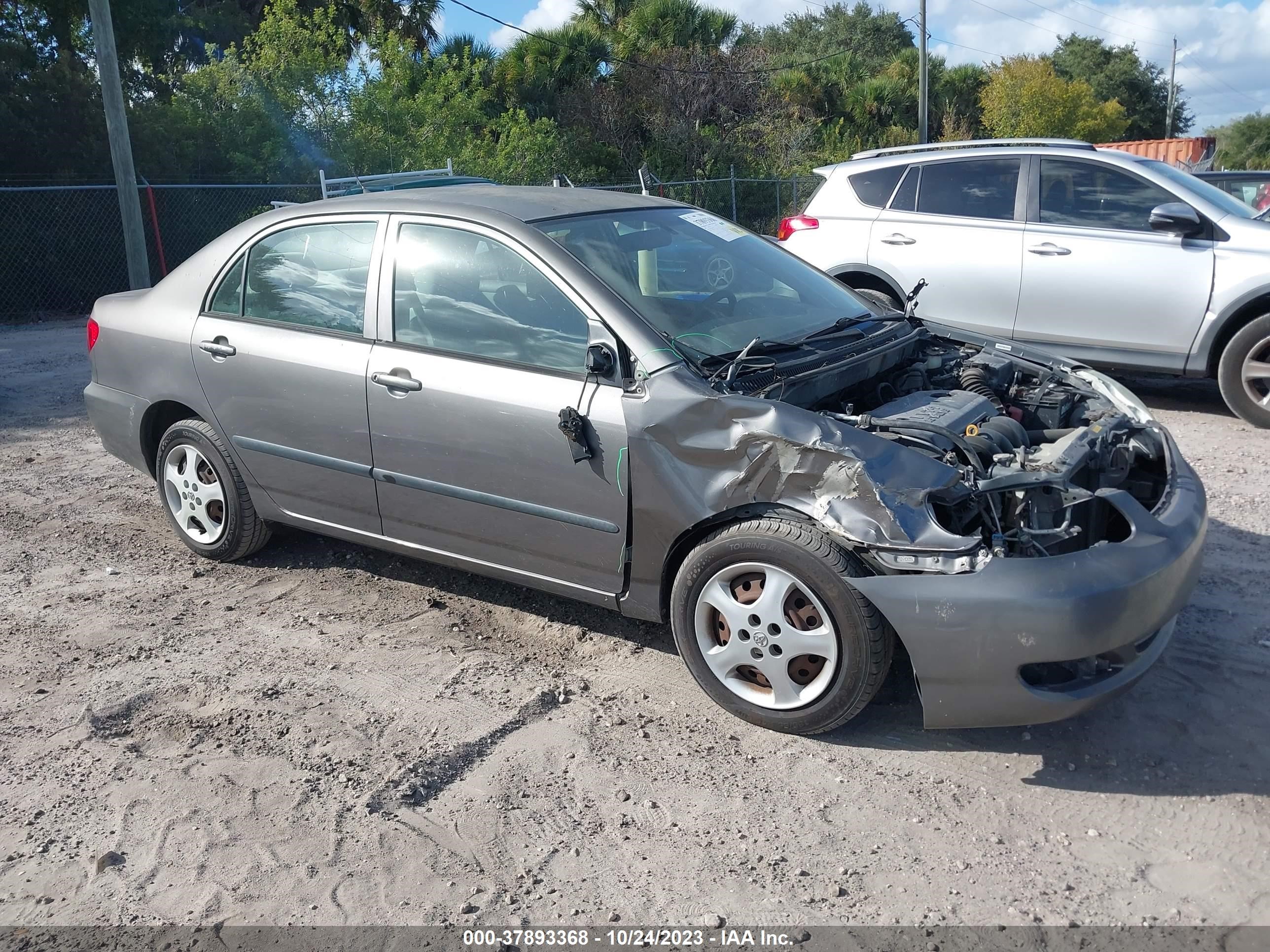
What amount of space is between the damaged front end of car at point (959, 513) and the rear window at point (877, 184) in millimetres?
4527

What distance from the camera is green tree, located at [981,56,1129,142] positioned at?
1471 inches

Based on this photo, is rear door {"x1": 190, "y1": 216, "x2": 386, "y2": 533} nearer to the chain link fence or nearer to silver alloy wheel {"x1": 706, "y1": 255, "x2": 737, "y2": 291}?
silver alloy wheel {"x1": 706, "y1": 255, "x2": 737, "y2": 291}

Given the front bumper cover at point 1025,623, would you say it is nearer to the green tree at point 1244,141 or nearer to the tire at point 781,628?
the tire at point 781,628

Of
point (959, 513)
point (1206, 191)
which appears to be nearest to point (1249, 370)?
point (1206, 191)

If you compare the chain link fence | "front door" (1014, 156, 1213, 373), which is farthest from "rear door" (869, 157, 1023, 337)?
the chain link fence

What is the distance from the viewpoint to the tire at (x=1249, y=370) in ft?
22.1

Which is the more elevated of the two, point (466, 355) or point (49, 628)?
point (466, 355)

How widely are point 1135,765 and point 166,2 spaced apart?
2332 cm

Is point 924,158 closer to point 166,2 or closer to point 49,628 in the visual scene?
point 49,628

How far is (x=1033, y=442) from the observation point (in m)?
4.11

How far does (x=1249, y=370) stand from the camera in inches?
268

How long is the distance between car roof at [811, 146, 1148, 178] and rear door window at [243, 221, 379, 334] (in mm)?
5015

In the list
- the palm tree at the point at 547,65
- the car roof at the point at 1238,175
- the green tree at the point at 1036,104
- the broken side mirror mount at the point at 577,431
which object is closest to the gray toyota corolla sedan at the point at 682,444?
the broken side mirror mount at the point at 577,431

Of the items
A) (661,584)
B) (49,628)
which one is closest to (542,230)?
(661,584)
